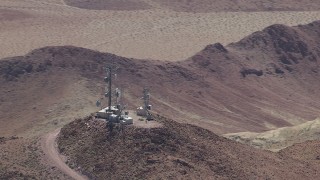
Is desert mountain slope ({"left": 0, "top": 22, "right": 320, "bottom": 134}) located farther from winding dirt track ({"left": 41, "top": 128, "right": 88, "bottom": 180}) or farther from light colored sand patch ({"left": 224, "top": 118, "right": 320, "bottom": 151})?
winding dirt track ({"left": 41, "top": 128, "right": 88, "bottom": 180})

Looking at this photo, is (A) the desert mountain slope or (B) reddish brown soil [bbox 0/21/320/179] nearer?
(B) reddish brown soil [bbox 0/21/320/179]

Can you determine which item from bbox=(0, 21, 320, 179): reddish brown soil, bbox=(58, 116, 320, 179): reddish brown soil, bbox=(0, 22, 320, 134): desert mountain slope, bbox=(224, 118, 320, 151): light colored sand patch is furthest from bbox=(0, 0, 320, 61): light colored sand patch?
bbox=(58, 116, 320, 179): reddish brown soil

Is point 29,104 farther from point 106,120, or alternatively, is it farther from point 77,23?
point 77,23

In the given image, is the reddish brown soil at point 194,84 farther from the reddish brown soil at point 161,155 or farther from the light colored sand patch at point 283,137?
the reddish brown soil at point 161,155

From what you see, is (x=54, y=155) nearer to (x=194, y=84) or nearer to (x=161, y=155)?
(x=161, y=155)

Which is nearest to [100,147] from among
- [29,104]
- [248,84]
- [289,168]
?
[289,168]

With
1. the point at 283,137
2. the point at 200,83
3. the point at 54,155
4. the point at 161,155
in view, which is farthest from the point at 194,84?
the point at 161,155
